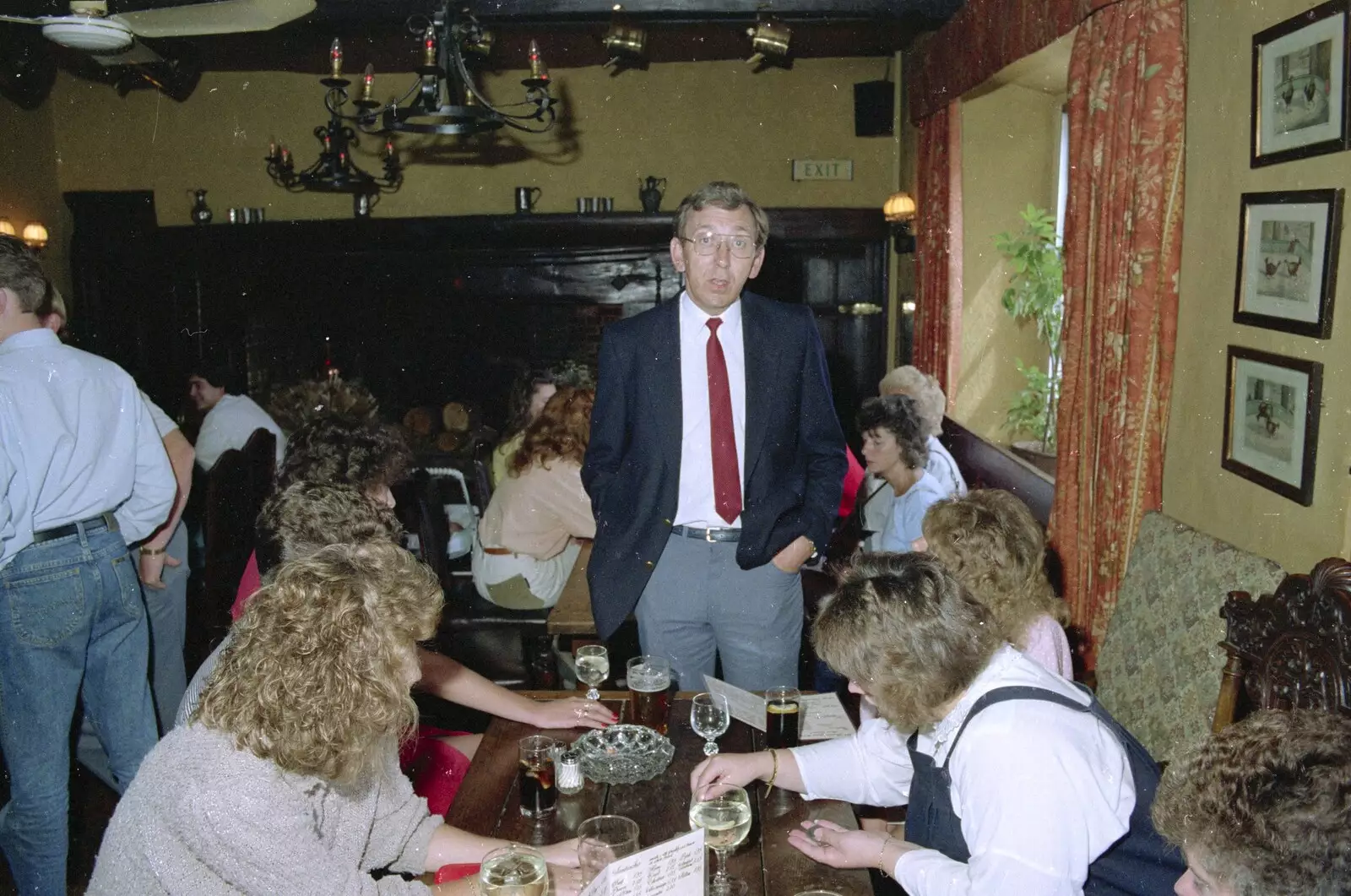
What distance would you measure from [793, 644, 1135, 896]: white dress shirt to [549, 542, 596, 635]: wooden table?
4.71 feet

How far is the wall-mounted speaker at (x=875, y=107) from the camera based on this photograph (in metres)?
7.04

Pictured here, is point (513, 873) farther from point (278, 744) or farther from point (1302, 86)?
point (1302, 86)

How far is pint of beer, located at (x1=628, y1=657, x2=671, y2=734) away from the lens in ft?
6.31

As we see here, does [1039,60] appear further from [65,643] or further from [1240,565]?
[65,643]

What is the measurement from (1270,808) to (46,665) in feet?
8.77

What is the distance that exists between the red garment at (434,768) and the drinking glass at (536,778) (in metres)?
0.62

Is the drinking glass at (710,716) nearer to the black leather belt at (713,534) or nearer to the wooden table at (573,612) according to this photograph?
the black leather belt at (713,534)

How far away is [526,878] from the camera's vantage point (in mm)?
1363

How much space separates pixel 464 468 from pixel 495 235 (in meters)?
1.76

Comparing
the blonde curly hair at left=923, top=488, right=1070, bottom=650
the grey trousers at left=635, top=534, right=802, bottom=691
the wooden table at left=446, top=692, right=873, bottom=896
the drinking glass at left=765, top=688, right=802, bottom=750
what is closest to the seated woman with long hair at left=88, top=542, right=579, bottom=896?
the wooden table at left=446, top=692, right=873, bottom=896

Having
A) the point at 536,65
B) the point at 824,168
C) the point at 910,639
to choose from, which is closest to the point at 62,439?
the point at 536,65

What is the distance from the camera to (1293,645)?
1736 millimetres

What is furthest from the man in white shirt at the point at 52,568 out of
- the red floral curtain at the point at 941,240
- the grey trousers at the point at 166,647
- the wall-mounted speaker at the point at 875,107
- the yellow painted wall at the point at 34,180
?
the wall-mounted speaker at the point at 875,107

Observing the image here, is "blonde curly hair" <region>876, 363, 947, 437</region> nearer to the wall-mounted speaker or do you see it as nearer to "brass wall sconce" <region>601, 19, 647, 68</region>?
"brass wall sconce" <region>601, 19, 647, 68</region>
